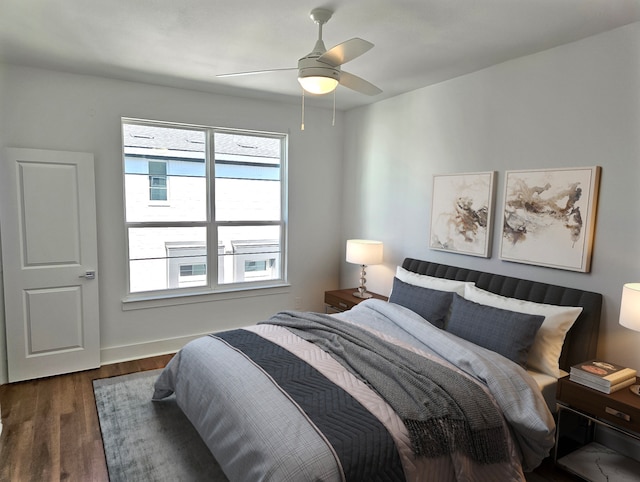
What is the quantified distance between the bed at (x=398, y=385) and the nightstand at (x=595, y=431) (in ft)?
0.55

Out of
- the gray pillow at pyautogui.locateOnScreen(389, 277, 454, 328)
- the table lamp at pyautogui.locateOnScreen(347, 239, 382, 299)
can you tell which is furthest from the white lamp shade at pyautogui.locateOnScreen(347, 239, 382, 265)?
the gray pillow at pyautogui.locateOnScreen(389, 277, 454, 328)

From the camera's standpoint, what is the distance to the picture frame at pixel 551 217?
2.71 m

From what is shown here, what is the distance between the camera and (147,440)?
8.76 ft

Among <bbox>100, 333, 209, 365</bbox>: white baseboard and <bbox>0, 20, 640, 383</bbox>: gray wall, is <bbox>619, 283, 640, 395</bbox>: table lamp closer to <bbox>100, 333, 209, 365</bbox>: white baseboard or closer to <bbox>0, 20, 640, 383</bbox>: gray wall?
<bbox>0, 20, 640, 383</bbox>: gray wall

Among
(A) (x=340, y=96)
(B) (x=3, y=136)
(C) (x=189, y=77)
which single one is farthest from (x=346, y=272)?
(B) (x=3, y=136)

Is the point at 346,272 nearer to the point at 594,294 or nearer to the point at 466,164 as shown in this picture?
the point at 466,164

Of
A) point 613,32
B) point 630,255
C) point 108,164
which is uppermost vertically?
point 613,32

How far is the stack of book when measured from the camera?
2246mm

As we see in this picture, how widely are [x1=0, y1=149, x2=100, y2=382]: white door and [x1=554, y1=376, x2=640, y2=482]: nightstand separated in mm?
3793

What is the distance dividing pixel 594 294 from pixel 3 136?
4.59m

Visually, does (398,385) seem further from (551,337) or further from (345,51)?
(345,51)

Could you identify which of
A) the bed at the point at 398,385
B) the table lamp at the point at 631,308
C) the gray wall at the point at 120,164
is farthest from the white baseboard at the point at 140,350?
the table lamp at the point at 631,308

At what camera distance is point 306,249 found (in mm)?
4945

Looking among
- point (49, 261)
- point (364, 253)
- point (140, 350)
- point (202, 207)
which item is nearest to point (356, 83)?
point (364, 253)
